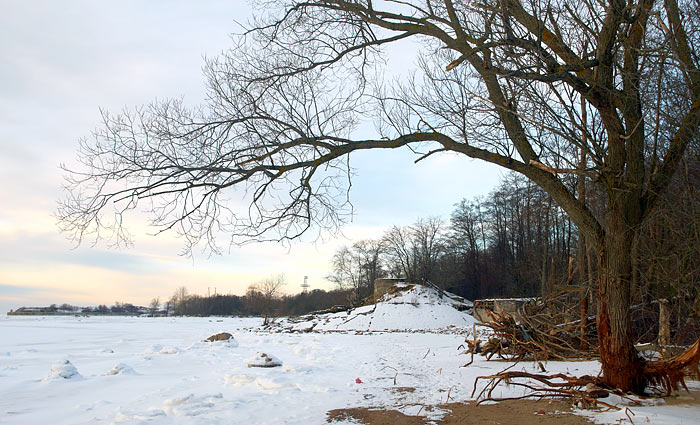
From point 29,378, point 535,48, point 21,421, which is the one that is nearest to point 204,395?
point 21,421

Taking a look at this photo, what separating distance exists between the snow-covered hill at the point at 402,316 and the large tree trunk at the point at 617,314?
19154 millimetres

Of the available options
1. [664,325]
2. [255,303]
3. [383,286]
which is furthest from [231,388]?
[255,303]

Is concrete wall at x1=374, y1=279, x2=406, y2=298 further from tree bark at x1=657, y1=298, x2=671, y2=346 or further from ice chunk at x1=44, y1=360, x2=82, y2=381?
ice chunk at x1=44, y1=360, x2=82, y2=381

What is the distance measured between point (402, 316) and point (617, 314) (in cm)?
2347

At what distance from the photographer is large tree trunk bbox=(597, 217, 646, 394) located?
5.42 meters

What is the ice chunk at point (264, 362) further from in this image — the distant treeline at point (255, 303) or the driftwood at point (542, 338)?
the distant treeline at point (255, 303)

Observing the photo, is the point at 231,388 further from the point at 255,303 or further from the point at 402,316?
the point at 255,303

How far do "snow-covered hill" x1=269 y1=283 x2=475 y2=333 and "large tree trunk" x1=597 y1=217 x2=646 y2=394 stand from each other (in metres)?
19.2

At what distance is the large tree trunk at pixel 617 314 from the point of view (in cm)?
542

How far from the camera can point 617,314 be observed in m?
5.51

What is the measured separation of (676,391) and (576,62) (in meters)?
4.03

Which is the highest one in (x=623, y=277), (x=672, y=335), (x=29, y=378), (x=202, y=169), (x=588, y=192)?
(x=588, y=192)

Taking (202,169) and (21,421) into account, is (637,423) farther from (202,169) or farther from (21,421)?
(21,421)

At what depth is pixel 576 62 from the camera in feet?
18.9
